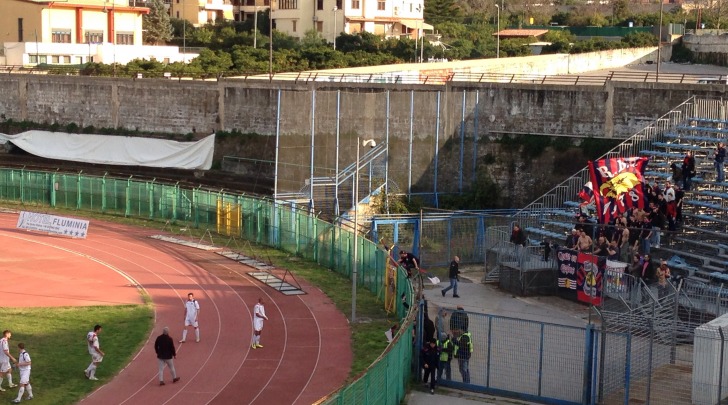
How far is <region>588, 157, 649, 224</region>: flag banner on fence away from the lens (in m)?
35.6

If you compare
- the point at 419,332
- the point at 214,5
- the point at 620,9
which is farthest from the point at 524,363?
the point at 214,5

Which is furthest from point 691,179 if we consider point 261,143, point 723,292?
A: point 261,143

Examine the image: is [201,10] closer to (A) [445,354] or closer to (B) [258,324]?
(B) [258,324]

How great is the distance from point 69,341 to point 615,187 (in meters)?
17.7

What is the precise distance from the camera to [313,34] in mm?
A: 89125

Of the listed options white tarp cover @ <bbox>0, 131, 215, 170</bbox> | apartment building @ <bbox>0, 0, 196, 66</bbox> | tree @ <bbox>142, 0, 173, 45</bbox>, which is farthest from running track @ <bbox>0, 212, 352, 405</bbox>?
tree @ <bbox>142, 0, 173, 45</bbox>

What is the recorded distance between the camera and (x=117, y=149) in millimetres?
58844

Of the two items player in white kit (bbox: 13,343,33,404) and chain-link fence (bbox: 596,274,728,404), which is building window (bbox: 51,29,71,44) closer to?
player in white kit (bbox: 13,343,33,404)

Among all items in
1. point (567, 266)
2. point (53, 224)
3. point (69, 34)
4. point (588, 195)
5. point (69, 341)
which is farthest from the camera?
point (69, 34)

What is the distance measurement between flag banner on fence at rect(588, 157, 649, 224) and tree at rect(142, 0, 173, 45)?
68.3 m

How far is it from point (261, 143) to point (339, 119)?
Answer: 7992 mm

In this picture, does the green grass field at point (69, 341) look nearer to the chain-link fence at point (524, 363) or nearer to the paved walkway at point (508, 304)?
the chain-link fence at point (524, 363)

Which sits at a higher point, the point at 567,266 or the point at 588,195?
the point at 588,195

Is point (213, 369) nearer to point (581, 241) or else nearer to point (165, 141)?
point (581, 241)
